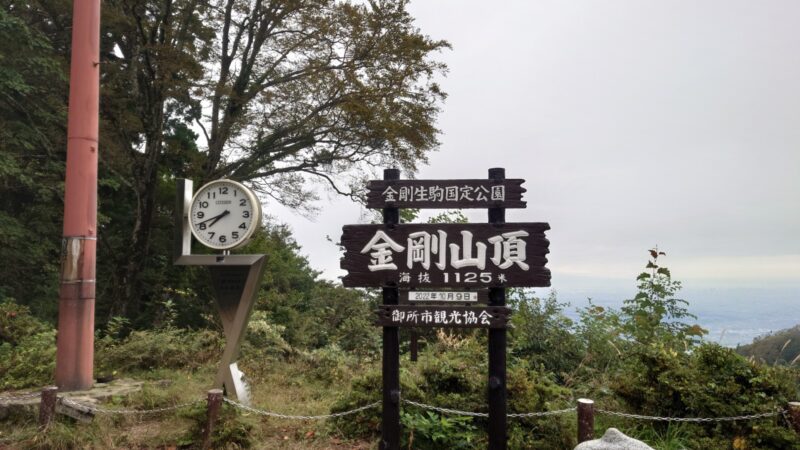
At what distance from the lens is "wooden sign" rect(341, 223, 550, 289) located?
15.5 ft

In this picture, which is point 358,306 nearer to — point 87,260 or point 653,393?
point 87,260

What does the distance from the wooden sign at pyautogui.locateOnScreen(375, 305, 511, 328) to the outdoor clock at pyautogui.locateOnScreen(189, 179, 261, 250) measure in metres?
2.50

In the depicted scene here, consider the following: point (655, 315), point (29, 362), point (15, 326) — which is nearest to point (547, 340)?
point (655, 315)

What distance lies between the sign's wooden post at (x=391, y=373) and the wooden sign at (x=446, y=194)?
107 mm

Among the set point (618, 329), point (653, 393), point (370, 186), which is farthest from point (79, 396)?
point (618, 329)

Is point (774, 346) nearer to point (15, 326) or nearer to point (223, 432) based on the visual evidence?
point (223, 432)

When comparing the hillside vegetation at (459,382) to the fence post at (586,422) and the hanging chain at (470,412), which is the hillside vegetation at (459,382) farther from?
the fence post at (586,422)

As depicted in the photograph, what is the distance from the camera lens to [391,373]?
4.87m

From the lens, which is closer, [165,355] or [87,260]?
[87,260]

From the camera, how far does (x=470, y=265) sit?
4.76 metres

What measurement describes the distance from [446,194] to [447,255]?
58cm

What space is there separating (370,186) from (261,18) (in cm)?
1026

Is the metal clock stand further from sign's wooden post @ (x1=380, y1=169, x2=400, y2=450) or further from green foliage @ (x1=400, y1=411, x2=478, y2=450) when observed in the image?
green foliage @ (x1=400, y1=411, x2=478, y2=450)

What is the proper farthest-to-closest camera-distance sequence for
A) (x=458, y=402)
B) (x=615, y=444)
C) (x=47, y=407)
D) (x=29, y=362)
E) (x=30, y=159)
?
(x=30, y=159)
(x=29, y=362)
(x=47, y=407)
(x=458, y=402)
(x=615, y=444)
